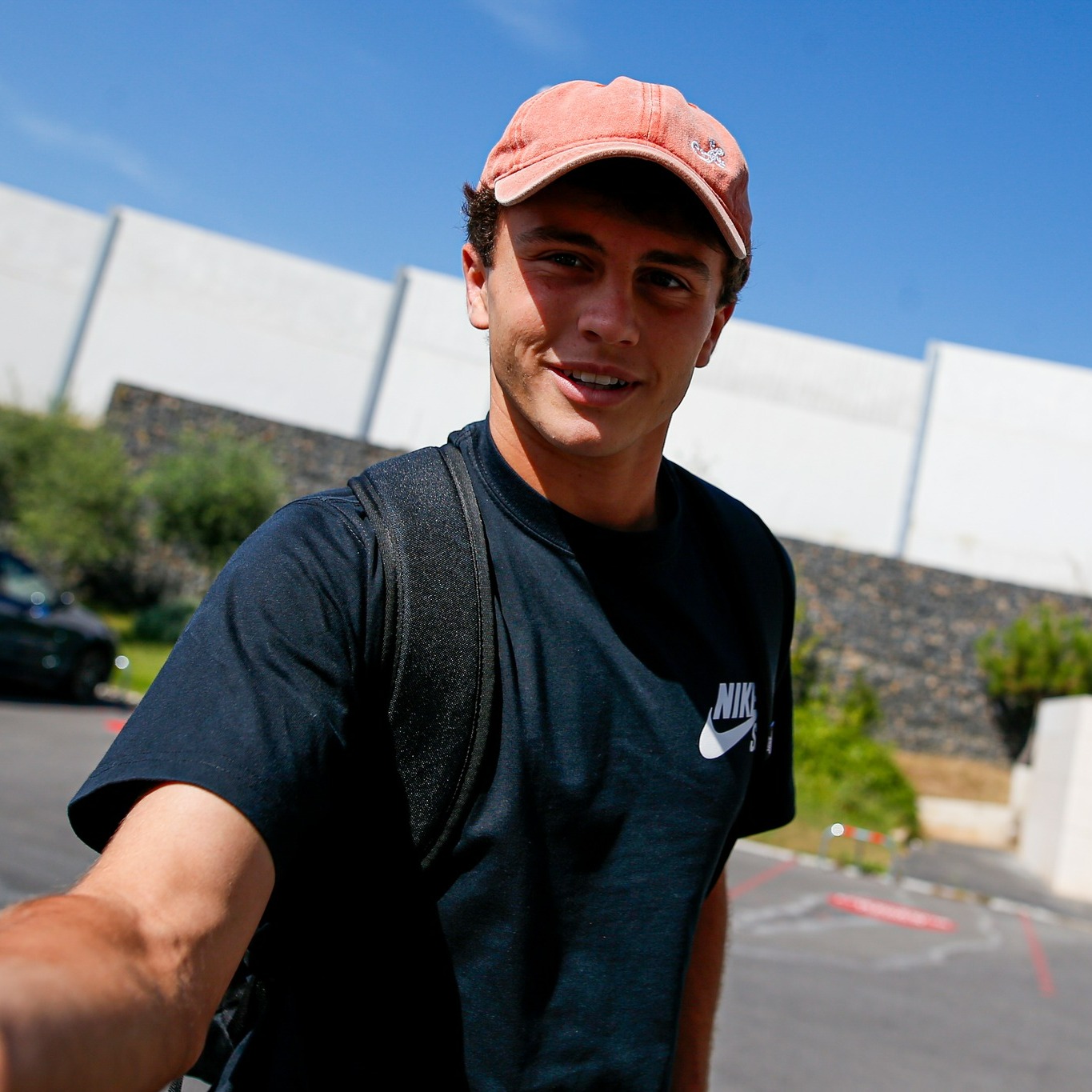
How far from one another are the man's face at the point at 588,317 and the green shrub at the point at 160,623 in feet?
63.7

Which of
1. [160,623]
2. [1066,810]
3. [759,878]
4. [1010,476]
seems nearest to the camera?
[759,878]

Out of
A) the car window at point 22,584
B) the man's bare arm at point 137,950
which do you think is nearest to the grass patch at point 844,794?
the car window at point 22,584

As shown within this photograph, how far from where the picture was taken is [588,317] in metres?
1.58

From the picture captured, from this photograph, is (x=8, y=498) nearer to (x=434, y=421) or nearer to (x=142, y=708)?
(x=434, y=421)

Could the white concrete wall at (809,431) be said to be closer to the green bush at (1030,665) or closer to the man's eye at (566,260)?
the green bush at (1030,665)

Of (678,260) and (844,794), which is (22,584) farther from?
(678,260)

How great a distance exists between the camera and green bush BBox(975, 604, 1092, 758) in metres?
22.6

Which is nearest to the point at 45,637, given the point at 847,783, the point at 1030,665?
the point at 847,783

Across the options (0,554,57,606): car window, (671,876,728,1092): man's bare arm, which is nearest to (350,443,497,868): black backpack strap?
(671,876,728,1092): man's bare arm

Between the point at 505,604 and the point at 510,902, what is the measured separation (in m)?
0.35

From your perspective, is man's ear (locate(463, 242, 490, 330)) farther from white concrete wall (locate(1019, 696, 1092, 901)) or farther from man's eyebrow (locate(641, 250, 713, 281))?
white concrete wall (locate(1019, 696, 1092, 901))

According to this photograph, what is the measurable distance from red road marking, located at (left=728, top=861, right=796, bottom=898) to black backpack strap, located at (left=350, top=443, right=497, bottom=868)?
8526 millimetres

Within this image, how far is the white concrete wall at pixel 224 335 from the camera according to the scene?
1293 inches

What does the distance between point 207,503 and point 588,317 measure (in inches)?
788
